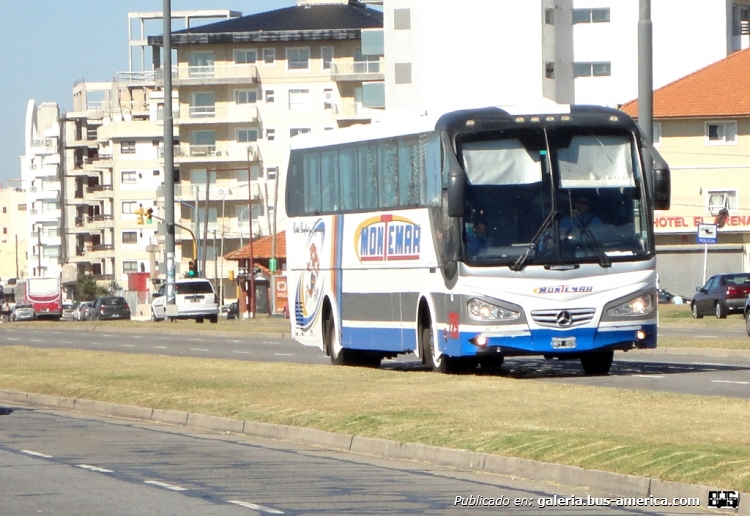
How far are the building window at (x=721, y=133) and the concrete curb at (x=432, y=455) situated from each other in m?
54.7

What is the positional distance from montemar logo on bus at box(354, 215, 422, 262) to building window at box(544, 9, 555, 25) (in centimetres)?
5637

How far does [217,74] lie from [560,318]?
3502 inches

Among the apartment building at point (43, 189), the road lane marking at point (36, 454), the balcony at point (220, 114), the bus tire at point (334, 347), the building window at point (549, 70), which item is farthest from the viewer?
the apartment building at point (43, 189)

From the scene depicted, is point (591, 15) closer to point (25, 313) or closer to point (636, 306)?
point (25, 313)

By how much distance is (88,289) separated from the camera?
5153 inches

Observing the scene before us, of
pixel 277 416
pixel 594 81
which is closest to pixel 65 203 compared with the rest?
pixel 594 81

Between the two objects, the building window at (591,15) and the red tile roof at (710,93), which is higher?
the building window at (591,15)

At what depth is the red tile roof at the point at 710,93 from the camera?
7025 centimetres

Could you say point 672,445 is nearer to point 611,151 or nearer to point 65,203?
point 611,151

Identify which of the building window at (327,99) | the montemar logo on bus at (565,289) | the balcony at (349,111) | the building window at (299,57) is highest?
the building window at (299,57)

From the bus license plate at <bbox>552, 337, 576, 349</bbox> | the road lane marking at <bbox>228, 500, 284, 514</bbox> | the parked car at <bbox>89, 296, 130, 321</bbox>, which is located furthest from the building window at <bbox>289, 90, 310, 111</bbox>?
the road lane marking at <bbox>228, 500, 284, 514</bbox>

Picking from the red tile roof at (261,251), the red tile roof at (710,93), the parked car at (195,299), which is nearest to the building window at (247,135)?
the red tile roof at (261,251)

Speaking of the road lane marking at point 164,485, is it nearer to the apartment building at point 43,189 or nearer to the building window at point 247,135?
the building window at point 247,135

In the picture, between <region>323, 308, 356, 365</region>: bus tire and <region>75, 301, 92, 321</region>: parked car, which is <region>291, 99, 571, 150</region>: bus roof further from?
<region>75, 301, 92, 321</region>: parked car
